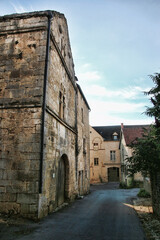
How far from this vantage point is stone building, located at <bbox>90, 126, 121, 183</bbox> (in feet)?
89.5

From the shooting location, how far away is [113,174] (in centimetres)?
2788

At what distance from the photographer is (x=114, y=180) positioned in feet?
90.2

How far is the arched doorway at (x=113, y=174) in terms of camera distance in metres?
27.6

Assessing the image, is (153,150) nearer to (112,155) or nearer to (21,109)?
(21,109)

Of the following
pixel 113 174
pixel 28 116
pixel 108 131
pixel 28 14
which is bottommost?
pixel 113 174

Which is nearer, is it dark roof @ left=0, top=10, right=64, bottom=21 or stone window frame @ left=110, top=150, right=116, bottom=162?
dark roof @ left=0, top=10, right=64, bottom=21

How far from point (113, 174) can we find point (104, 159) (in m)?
2.80

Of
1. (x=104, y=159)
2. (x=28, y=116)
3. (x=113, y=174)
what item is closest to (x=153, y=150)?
(x=28, y=116)

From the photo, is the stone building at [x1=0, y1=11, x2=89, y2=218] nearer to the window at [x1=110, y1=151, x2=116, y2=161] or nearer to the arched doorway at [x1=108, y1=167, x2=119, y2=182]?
the window at [x1=110, y1=151, x2=116, y2=161]

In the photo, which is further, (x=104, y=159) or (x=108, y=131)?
(x=108, y=131)

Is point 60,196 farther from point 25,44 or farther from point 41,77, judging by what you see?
point 25,44

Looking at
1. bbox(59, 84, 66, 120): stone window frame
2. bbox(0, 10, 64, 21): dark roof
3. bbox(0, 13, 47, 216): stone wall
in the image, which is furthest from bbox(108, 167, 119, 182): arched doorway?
bbox(0, 10, 64, 21): dark roof

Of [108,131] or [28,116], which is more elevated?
[108,131]

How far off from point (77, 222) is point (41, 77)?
15.8 ft
